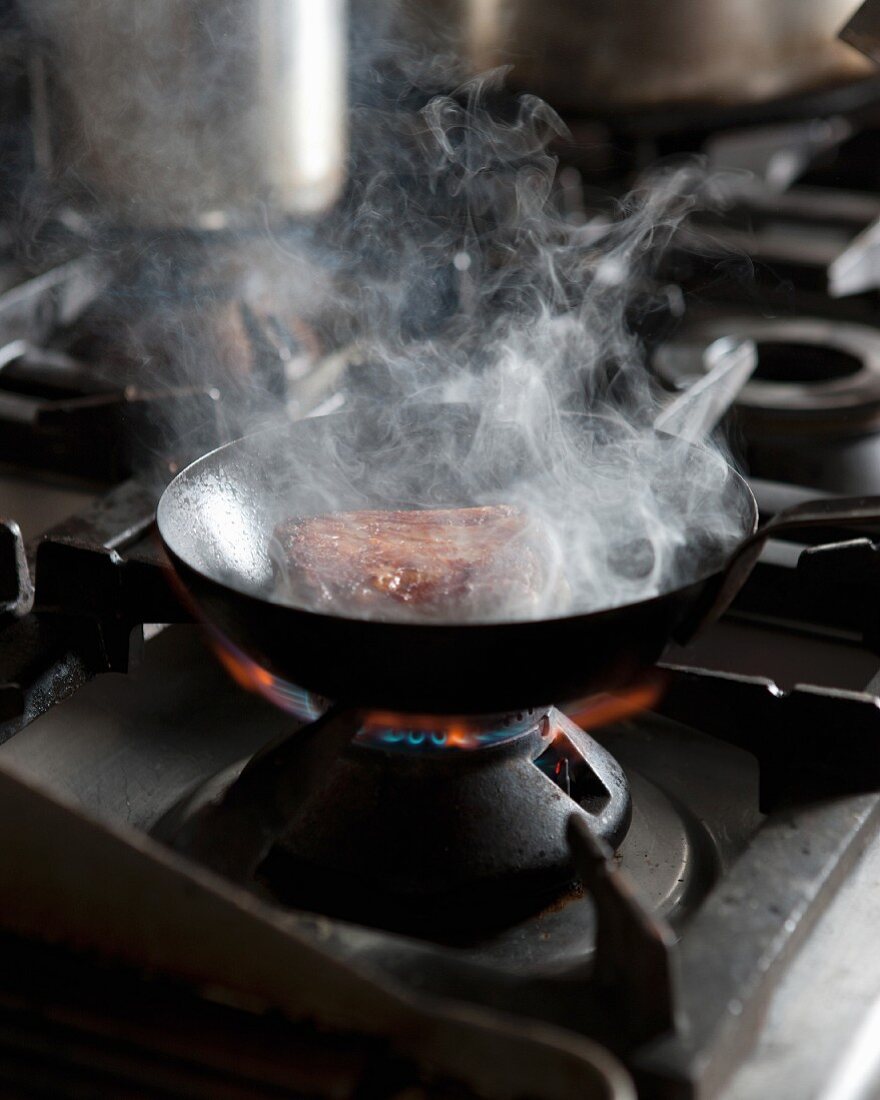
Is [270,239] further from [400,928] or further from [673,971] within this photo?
[673,971]

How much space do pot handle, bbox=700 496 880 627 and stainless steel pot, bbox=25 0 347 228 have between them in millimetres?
898

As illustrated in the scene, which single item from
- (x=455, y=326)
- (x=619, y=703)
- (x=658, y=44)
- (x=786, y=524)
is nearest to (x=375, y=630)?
(x=786, y=524)

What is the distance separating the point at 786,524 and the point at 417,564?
0.28 m

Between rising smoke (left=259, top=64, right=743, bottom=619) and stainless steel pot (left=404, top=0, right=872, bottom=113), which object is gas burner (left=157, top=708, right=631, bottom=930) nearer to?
rising smoke (left=259, top=64, right=743, bottom=619)

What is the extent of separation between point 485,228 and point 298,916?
115 centimetres

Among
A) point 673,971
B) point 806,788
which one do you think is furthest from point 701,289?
point 673,971

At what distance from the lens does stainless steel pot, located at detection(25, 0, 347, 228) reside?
1.48 metres

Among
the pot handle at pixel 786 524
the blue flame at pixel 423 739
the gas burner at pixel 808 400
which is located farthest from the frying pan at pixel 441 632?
the gas burner at pixel 808 400

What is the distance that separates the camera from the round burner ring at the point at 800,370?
1.54 meters

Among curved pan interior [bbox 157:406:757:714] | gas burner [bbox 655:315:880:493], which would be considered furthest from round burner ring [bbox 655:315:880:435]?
curved pan interior [bbox 157:406:757:714]

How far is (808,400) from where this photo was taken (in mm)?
1556

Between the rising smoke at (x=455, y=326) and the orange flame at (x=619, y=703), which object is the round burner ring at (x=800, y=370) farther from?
the orange flame at (x=619, y=703)

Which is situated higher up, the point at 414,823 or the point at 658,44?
the point at 658,44

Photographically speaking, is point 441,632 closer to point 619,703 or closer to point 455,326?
point 619,703
